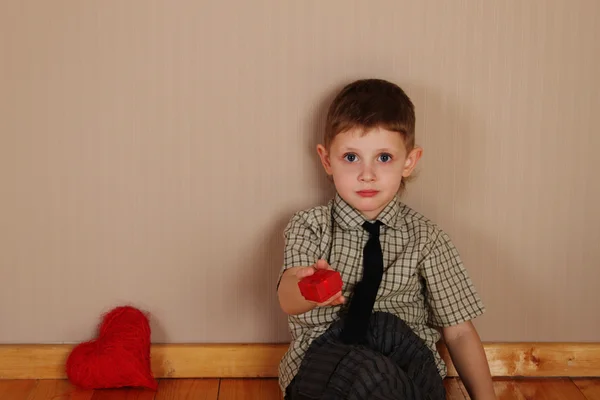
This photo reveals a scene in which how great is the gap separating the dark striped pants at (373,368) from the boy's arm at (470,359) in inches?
3.8

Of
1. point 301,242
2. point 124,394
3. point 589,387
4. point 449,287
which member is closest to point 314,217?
point 301,242

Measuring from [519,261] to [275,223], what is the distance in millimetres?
460

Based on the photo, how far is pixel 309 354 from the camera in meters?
1.34

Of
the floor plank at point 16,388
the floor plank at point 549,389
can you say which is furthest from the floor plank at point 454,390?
the floor plank at point 16,388

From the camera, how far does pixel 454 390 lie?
1518mm

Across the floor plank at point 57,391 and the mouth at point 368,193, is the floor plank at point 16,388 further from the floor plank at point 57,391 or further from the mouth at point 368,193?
the mouth at point 368,193

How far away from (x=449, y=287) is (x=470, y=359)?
13cm

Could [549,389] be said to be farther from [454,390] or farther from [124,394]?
[124,394]

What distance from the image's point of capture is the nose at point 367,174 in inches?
52.3

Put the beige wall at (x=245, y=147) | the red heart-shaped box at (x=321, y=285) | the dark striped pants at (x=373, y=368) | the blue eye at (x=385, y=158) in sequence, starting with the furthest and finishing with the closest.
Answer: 1. the beige wall at (x=245, y=147)
2. the blue eye at (x=385, y=158)
3. the dark striped pants at (x=373, y=368)
4. the red heart-shaped box at (x=321, y=285)

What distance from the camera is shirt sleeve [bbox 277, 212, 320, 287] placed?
53.9 inches

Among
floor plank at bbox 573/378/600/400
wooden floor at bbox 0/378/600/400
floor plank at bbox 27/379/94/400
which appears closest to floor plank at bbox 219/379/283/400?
wooden floor at bbox 0/378/600/400

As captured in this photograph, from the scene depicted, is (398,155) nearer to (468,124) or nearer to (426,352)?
(468,124)

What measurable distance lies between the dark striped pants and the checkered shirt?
0.05 metres
